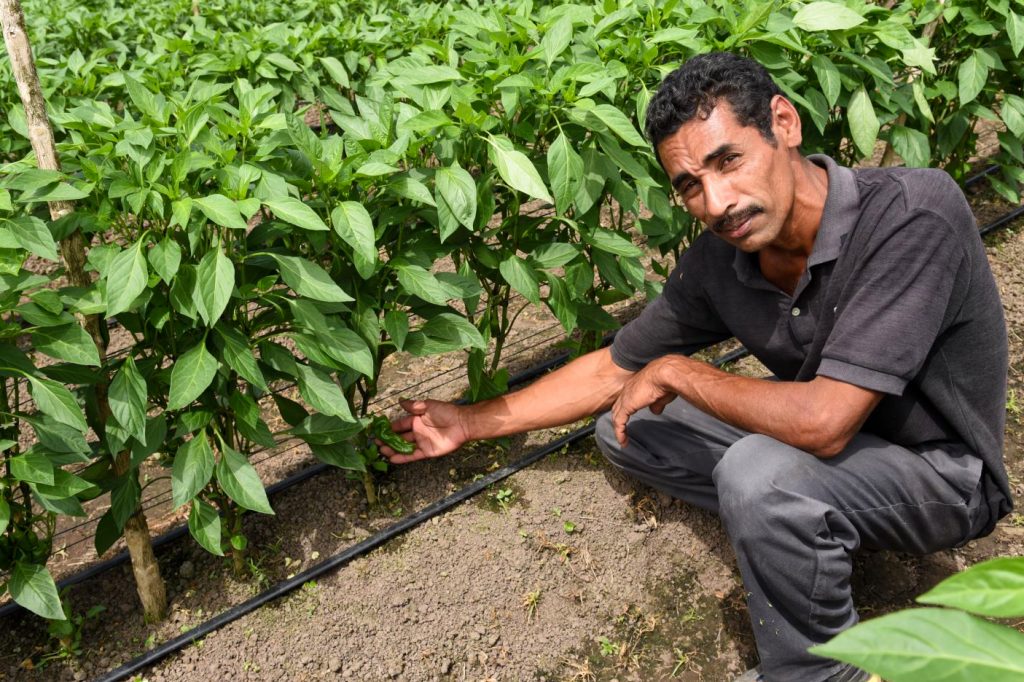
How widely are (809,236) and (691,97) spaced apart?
390 millimetres

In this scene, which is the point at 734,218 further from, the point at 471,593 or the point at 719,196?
the point at 471,593

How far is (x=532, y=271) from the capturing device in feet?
7.39

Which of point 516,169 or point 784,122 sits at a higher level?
point 784,122

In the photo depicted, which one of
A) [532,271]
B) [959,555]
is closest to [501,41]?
[532,271]

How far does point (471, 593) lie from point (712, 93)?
4.21 ft

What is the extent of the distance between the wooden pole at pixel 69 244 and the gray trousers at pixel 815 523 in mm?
1294

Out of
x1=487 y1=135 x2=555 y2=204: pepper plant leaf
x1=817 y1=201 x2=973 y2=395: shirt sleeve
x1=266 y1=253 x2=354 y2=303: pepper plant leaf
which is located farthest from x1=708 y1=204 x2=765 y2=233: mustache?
x1=266 y1=253 x2=354 y2=303: pepper plant leaf

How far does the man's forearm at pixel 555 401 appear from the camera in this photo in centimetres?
233

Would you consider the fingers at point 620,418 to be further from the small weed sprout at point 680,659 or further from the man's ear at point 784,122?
the man's ear at point 784,122

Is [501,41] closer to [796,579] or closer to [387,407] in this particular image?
[387,407]

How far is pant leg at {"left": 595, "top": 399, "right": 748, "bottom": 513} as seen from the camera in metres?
2.25

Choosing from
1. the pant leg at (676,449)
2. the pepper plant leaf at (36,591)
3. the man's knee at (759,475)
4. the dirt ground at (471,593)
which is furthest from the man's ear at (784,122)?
the pepper plant leaf at (36,591)

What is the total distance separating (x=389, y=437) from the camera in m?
2.31

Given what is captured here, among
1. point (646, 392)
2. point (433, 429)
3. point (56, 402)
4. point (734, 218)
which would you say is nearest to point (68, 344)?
point (56, 402)
